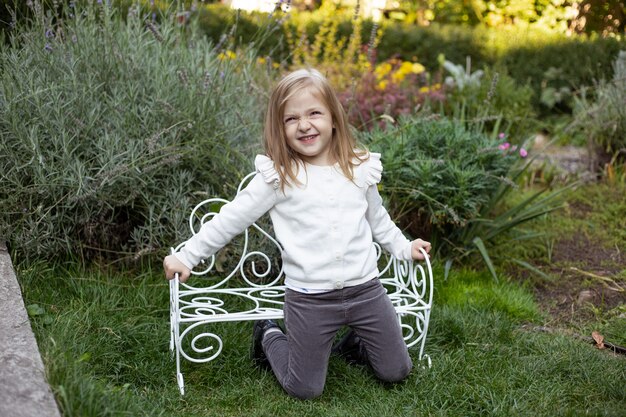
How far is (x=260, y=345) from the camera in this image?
10.2ft

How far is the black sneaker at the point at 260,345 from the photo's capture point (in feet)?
10.2

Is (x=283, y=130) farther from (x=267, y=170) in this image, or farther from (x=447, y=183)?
(x=447, y=183)

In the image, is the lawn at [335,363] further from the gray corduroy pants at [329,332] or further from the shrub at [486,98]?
the shrub at [486,98]

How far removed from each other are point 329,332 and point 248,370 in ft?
1.42

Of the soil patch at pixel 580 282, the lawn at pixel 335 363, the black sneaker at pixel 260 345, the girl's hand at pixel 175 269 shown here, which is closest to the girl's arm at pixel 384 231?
the lawn at pixel 335 363

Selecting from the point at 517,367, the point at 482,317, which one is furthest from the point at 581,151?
the point at 517,367

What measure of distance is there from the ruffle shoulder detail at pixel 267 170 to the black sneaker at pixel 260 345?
0.67m

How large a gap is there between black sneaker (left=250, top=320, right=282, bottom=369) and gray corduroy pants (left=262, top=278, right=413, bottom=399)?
0.62ft

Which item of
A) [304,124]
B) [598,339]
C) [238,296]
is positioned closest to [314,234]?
[304,124]

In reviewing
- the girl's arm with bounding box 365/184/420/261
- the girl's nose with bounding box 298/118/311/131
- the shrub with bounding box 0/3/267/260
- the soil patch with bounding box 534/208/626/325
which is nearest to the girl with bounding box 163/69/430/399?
the girl's nose with bounding box 298/118/311/131

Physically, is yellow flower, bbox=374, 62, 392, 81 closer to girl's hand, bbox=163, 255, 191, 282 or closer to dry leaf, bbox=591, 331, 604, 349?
dry leaf, bbox=591, 331, 604, 349

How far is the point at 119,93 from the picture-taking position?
149 inches

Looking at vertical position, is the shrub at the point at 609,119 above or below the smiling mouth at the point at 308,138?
below

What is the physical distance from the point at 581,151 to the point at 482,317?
372 cm
